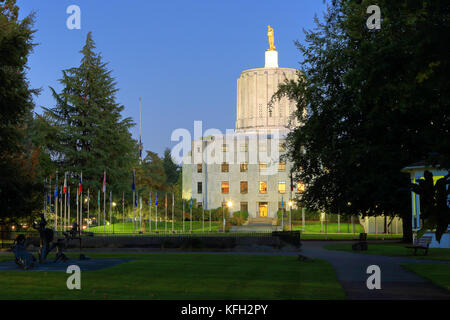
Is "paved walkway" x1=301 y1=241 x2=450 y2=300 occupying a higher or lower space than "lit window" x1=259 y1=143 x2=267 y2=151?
lower

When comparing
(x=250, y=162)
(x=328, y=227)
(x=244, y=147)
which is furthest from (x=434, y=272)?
(x=250, y=162)

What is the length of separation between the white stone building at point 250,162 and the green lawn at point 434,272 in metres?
68.7

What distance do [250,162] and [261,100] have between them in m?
11.7

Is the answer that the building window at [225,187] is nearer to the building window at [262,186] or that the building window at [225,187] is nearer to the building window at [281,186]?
the building window at [262,186]

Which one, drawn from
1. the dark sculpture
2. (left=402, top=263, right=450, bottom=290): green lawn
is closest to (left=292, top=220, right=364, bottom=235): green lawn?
(left=402, top=263, right=450, bottom=290): green lawn

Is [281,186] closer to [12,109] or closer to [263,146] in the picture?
[263,146]

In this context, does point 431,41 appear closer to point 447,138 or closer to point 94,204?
point 447,138

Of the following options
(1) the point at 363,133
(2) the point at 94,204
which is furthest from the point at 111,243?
(2) the point at 94,204

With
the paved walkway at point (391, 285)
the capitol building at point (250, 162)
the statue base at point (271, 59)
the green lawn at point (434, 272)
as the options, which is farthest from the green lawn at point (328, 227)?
the paved walkway at point (391, 285)

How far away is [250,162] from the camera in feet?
316

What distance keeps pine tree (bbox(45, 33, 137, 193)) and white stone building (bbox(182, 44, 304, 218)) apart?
22967mm

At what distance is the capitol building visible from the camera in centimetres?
9438

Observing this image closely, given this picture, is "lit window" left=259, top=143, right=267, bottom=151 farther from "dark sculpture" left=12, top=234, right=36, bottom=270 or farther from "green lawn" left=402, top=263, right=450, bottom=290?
"dark sculpture" left=12, top=234, right=36, bottom=270
